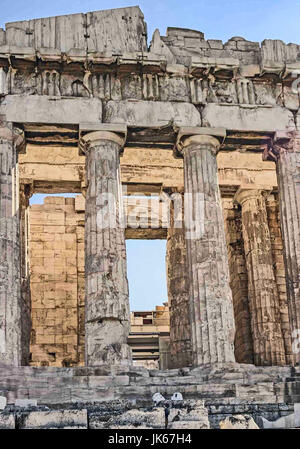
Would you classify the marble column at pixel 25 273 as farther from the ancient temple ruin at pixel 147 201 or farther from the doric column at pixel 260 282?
the doric column at pixel 260 282

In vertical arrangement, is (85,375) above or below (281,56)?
below

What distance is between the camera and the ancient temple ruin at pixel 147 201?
62.2 feet

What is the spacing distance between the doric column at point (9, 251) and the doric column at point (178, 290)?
18.5 feet

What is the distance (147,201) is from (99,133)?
19.0ft

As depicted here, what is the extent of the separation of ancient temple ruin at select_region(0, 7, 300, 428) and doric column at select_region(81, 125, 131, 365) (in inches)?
1.4

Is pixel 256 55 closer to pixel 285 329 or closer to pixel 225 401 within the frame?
pixel 285 329

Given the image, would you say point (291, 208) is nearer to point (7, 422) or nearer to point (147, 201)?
point (147, 201)

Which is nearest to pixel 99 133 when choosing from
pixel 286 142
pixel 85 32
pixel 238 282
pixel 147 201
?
pixel 85 32

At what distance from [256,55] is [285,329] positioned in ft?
27.4

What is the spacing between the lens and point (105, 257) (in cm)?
1994

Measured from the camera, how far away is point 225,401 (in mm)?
16938

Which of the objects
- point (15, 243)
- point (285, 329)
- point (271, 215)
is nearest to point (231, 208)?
point (271, 215)
